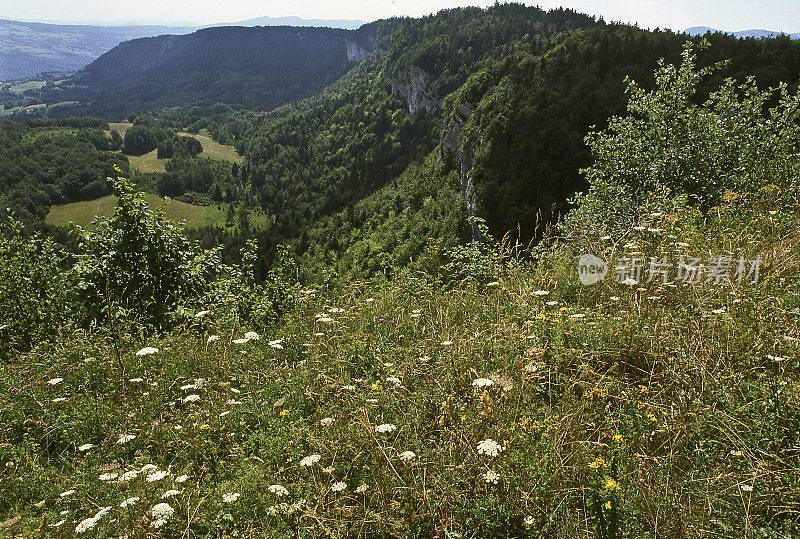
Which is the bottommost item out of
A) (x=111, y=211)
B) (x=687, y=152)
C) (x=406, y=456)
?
(x=111, y=211)

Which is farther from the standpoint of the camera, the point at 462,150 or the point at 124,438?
the point at 462,150

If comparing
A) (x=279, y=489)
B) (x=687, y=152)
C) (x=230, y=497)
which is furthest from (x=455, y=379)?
(x=687, y=152)

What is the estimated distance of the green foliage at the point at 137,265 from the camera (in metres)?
8.73

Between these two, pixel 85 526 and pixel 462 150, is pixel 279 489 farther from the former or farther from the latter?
pixel 462 150

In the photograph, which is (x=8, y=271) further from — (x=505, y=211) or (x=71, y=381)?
(x=505, y=211)

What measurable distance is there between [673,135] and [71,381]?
1214 centimetres

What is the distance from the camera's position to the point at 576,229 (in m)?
6.51

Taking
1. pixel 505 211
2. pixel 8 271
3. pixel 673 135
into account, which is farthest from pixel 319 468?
pixel 505 211

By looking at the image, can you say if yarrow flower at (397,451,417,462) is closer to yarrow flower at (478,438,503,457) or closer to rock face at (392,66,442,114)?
yarrow flower at (478,438,503,457)

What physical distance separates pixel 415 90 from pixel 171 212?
9565 cm

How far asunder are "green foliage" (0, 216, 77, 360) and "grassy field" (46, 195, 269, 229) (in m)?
136

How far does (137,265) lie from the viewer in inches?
360

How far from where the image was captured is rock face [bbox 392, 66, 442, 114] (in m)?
122

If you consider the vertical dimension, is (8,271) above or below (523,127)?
below
